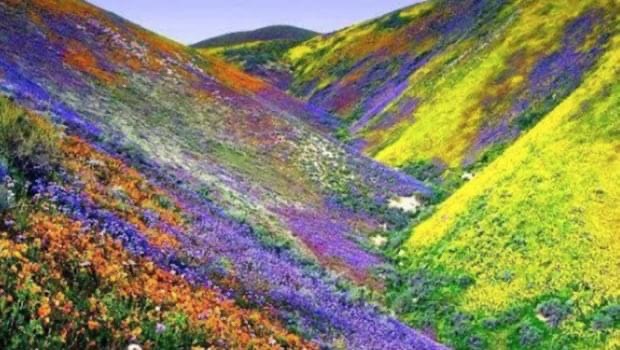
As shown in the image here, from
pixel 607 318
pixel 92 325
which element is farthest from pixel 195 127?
pixel 92 325

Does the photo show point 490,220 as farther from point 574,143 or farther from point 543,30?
point 543,30

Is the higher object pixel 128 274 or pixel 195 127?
pixel 128 274

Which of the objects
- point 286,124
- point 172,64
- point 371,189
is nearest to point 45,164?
point 371,189

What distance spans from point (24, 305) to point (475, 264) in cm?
2045

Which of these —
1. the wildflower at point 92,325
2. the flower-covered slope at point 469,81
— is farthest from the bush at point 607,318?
the flower-covered slope at point 469,81

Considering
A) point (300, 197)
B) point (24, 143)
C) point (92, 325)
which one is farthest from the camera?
point (300, 197)

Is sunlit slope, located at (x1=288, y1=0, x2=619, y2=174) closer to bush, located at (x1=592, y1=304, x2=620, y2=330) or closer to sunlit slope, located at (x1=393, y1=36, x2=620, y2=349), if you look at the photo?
sunlit slope, located at (x1=393, y1=36, x2=620, y2=349)

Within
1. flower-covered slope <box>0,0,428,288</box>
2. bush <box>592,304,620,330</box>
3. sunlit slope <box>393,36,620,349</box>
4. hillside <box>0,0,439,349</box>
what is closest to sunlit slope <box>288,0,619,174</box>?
flower-covered slope <box>0,0,428,288</box>

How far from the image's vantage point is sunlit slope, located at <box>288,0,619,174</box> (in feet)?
156

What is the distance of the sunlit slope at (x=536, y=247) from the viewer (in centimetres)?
2086

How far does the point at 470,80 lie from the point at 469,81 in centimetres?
14

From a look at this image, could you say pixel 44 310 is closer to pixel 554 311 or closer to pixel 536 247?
pixel 554 311

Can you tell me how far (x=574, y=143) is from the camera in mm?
31609

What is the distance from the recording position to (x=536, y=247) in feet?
81.9
